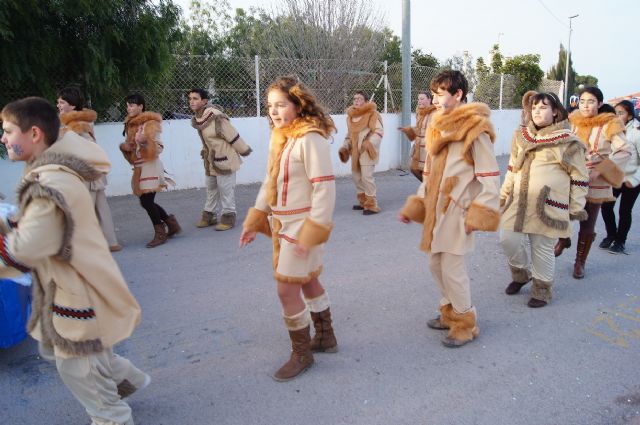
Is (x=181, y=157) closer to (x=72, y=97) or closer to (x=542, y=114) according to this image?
(x=72, y=97)

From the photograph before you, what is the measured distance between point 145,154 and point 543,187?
4310mm

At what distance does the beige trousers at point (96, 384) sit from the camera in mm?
2488

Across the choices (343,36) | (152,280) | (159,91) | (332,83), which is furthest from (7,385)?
(343,36)

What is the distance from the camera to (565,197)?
427cm

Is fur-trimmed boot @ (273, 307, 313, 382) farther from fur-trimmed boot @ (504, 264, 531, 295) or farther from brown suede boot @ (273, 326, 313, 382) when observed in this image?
fur-trimmed boot @ (504, 264, 531, 295)

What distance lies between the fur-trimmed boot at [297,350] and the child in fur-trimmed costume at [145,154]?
3408 millimetres

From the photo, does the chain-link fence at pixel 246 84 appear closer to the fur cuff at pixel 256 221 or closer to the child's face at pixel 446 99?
the child's face at pixel 446 99

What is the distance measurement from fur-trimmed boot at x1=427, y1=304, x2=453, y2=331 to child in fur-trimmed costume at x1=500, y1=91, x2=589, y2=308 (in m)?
0.92

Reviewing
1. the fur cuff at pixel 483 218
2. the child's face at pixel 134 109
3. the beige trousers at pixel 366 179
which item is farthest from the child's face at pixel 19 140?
the beige trousers at pixel 366 179

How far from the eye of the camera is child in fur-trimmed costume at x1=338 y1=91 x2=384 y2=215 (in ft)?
25.4

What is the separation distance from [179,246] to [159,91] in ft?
13.4

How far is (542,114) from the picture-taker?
4113mm

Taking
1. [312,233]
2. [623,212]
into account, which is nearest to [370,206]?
[623,212]

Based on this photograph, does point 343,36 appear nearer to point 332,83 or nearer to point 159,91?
point 332,83
